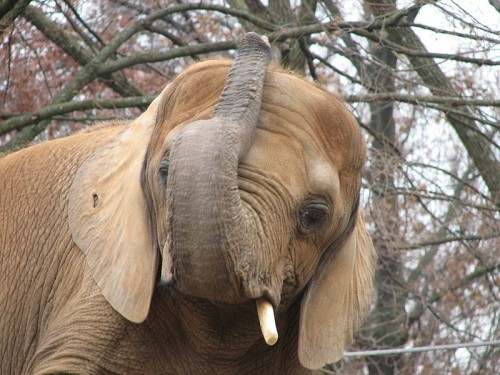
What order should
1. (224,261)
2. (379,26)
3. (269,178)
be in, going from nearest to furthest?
(224,261), (269,178), (379,26)

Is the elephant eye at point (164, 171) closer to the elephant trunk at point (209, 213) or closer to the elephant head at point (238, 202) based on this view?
the elephant head at point (238, 202)

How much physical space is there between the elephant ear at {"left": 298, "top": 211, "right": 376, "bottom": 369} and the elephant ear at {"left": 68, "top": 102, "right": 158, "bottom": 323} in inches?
27.8

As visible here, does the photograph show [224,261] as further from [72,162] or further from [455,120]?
[455,120]

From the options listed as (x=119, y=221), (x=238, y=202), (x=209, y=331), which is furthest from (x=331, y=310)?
(x=238, y=202)

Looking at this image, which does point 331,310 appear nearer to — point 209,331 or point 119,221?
point 209,331

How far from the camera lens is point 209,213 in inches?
151

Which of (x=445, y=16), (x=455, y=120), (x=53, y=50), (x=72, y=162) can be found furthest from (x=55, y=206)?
(x=53, y=50)

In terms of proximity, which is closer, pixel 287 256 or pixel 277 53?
pixel 287 256

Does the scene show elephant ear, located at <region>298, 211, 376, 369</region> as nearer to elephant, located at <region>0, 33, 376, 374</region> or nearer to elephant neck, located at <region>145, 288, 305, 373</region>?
elephant, located at <region>0, 33, 376, 374</region>

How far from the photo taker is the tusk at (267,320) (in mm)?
3930

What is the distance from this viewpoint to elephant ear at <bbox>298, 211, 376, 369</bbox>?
4.75m

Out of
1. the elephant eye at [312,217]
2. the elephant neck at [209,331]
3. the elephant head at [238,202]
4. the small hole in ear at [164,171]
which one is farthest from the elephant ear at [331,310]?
the small hole in ear at [164,171]

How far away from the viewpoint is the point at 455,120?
29.3 feet

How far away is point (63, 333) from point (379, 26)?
441 cm
